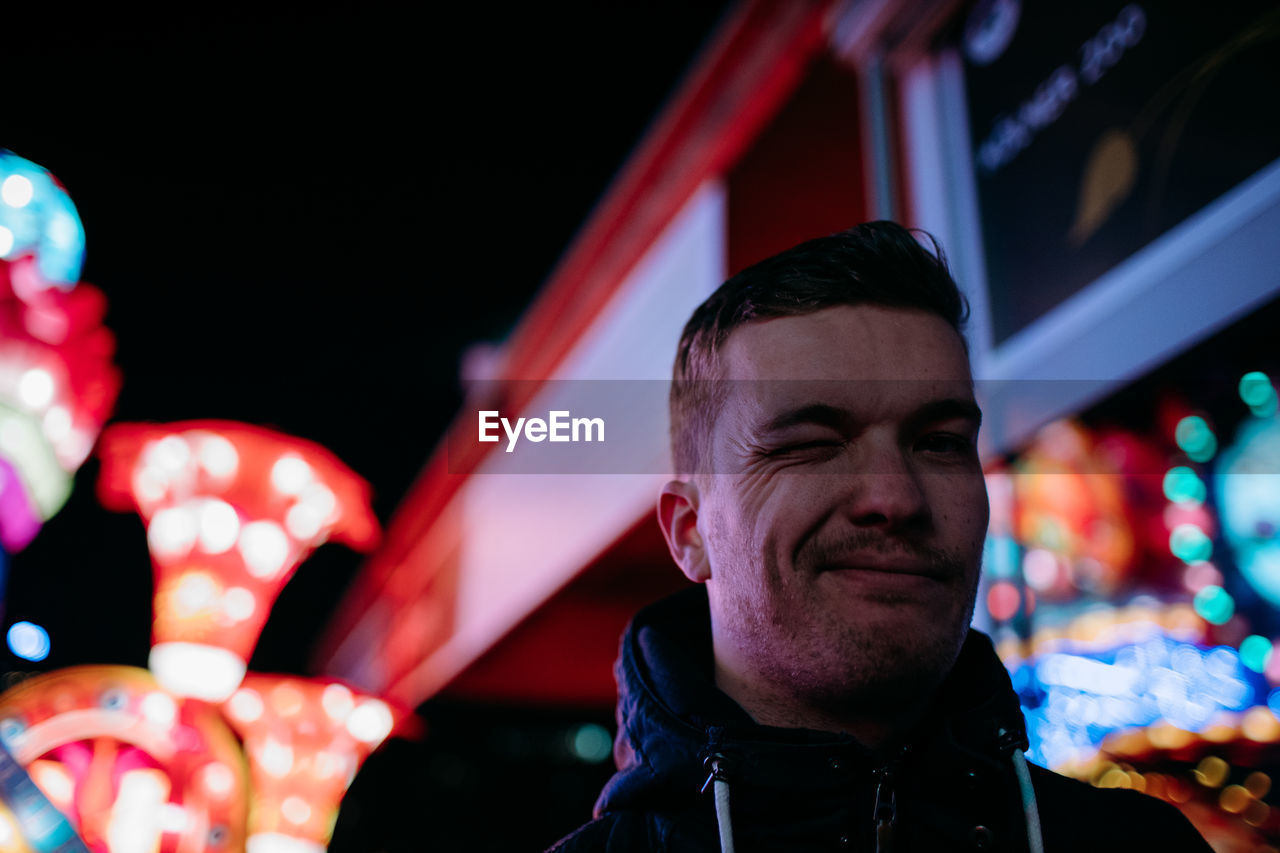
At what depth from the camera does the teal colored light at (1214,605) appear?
2.05 m

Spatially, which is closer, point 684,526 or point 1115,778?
point 684,526

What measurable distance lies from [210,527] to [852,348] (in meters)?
4.36

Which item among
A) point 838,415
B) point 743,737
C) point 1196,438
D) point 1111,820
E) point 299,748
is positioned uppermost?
point 1196,438

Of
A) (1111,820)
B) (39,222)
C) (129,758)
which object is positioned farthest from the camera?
(129,758)

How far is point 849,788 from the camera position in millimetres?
968

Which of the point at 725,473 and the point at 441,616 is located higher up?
the point at 441,616

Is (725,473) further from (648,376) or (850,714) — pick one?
(648,376)

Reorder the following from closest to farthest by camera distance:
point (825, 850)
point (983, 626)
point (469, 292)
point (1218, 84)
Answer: point (825, 850), point (1218, 84), point (983, 626), point (469, 292)

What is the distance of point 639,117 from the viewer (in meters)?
5.13

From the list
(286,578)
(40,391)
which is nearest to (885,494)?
(40,391)

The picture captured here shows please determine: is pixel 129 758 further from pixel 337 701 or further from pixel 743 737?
pixel 743 737

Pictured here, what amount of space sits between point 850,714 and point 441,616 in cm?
760

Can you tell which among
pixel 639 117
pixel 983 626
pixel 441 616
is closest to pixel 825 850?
pixel 983 626

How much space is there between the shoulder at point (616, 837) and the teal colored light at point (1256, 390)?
186cm
